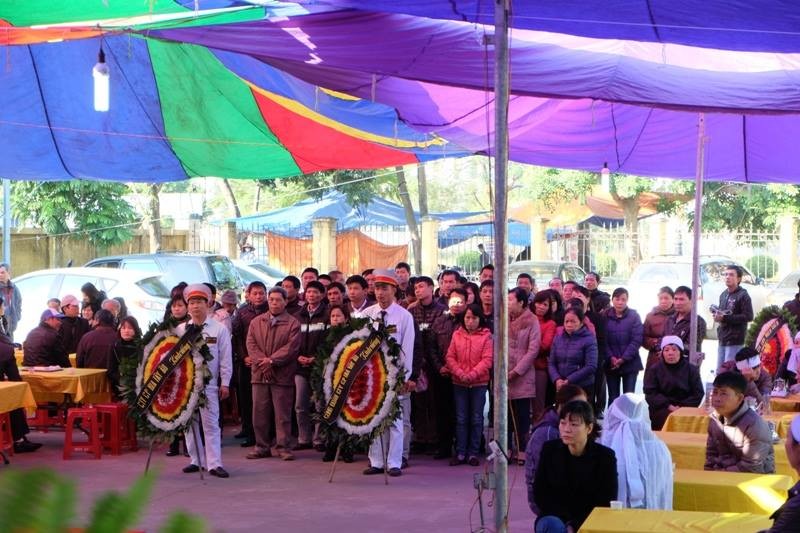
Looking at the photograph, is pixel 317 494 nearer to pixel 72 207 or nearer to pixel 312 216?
pixel 72 207

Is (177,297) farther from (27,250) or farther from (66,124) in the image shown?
(27,250)

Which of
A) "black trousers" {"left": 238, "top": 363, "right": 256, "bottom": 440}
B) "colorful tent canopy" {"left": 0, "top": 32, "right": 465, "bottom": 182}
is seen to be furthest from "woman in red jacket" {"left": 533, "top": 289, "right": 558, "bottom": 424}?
"black trousers" {"left": 238, "top": 363, "right": 256, "bottom": 440}

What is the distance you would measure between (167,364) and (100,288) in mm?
9077

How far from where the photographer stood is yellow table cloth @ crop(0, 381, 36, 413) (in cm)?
1077

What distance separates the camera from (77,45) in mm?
11977

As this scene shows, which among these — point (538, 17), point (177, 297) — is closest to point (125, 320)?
point (177, 297)

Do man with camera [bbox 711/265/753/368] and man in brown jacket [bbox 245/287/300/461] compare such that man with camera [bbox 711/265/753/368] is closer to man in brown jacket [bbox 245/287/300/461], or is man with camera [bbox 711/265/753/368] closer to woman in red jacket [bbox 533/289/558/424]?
woman in red jacket [bbox 533/289/558/424]

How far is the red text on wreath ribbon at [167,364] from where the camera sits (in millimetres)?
10289

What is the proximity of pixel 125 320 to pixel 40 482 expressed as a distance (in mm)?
11272

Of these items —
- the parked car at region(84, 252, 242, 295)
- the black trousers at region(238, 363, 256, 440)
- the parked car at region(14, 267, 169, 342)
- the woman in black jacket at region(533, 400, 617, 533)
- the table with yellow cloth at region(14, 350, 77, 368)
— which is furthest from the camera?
the parked car at region(84, 252, 242, 295)

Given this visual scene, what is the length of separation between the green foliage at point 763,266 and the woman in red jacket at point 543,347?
21.1 m

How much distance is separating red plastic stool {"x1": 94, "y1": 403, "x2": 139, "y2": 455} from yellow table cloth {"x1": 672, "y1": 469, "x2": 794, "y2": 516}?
6.25 m

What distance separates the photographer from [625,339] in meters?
13.4

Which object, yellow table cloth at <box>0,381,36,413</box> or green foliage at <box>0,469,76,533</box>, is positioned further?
yellow table cloth at <box>0,381,36,413</box>
